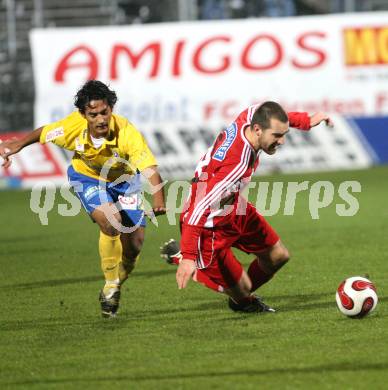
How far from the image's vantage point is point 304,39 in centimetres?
2384

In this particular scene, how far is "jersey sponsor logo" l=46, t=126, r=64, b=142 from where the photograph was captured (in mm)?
9016

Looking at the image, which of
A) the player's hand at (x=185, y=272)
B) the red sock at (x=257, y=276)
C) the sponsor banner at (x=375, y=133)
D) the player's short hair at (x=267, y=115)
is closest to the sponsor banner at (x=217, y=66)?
the sponsor banner at (x=375, y=133)

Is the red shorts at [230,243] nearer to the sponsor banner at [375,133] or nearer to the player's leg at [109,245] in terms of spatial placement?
the player's leg at [109,245]

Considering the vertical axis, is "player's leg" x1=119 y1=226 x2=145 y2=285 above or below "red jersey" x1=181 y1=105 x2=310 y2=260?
below

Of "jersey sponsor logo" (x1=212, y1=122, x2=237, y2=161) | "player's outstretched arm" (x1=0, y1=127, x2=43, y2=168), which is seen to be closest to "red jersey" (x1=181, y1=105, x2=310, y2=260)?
"jersey sponsor logo" (x1=212, y1=122, x2=237, y2=161)

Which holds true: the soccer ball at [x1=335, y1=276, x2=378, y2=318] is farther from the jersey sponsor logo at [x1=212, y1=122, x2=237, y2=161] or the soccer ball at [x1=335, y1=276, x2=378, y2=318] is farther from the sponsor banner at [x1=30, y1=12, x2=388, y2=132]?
the sponsor banner at [x1=30, y1=12, x2=388, y2=132]

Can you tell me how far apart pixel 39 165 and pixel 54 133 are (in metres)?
14.5

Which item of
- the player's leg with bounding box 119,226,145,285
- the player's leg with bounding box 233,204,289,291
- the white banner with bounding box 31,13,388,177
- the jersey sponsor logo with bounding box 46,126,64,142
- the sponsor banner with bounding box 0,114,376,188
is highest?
the jersey sponsor logo with bounding box 46,126,64,142

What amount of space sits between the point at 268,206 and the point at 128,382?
12751 mm

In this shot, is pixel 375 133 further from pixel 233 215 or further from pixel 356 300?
pixel 356 300

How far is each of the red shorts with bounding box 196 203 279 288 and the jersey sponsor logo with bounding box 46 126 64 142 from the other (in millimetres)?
1518

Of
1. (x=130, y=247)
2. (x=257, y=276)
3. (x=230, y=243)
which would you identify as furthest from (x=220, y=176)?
(x=130, y=247)

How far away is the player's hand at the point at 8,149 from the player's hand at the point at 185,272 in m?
2.24

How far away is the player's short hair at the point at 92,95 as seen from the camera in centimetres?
862
